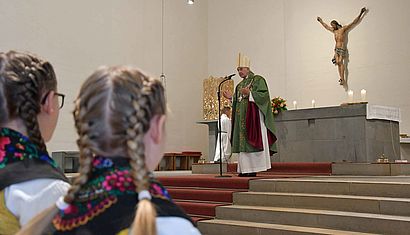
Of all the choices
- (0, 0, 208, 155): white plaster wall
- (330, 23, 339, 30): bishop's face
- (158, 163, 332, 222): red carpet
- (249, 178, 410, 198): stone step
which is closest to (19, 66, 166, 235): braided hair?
(249, 178, 410, 198): stone step

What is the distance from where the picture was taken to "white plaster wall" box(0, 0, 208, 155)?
32.4ft

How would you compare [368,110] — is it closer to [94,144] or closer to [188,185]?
[188,185]

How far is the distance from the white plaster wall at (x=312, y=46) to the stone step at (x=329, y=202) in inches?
227

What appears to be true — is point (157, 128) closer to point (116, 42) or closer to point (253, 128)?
point (253, 128)

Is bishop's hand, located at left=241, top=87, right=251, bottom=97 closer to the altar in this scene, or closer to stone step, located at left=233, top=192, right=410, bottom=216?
stone step, located at left=233, top=192, right=410, bottom=216

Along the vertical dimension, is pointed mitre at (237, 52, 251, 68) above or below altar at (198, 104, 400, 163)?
above

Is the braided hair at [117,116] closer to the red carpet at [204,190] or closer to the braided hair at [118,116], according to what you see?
the braided hair at [118,116]

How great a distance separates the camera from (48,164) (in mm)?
1244

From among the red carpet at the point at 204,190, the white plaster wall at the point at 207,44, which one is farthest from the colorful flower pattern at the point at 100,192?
the white plaster wall at the point at 207,44

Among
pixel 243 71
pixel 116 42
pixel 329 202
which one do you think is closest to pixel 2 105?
pixel 329 202

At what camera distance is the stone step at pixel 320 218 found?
4.21 m

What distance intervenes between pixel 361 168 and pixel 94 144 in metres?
6.59

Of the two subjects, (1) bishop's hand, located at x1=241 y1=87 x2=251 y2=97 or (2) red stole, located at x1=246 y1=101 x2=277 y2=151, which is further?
(1) bishop's hand, located at x1=241 y1=87 x2=251 y2=97

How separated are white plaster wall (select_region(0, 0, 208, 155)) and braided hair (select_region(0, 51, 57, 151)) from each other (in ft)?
27.5
